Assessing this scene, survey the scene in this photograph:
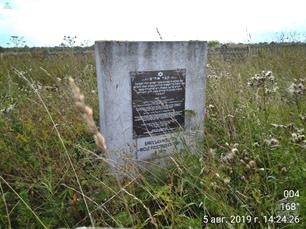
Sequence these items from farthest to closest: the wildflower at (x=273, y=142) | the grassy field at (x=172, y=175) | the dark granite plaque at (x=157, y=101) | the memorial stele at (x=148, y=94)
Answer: the dark granite plaque at (x=157, y=101)
the memorial stele at (x=148, y=94)
the wildflower at (x=273, y=142)
the grassy field at (x=172, y=175)

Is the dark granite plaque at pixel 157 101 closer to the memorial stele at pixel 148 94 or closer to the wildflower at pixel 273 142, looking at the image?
the memorial stele at pixel 148 94

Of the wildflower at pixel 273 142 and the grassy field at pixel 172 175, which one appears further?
the wildflower at pixel 273 142

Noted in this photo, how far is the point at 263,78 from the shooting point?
323 cm

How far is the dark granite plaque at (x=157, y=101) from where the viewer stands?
346cm

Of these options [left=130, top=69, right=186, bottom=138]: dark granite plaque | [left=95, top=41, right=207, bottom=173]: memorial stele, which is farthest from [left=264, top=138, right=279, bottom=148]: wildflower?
[left=130, top=69, right=186, bottom=138]: dark granite plaque

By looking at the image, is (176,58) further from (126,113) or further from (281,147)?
(281,147)

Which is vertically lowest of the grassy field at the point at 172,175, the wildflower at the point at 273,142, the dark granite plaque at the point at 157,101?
the grassy field at the point at 172,175

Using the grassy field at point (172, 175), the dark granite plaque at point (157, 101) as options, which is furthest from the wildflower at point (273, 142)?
the dark granite plaque at point (157, 101)

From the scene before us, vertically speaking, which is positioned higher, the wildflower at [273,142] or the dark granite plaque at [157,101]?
the dark granite plaque at [157,101]

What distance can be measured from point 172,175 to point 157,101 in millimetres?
1166

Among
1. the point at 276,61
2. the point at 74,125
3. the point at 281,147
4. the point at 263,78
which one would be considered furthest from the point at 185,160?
the point at 276,61

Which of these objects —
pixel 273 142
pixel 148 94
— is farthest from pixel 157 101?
pixel 273 142

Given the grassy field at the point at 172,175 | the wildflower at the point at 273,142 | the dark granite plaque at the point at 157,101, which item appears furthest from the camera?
the dark granite plaque at the point at 157,101

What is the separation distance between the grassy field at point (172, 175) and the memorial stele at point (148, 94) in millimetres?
252
